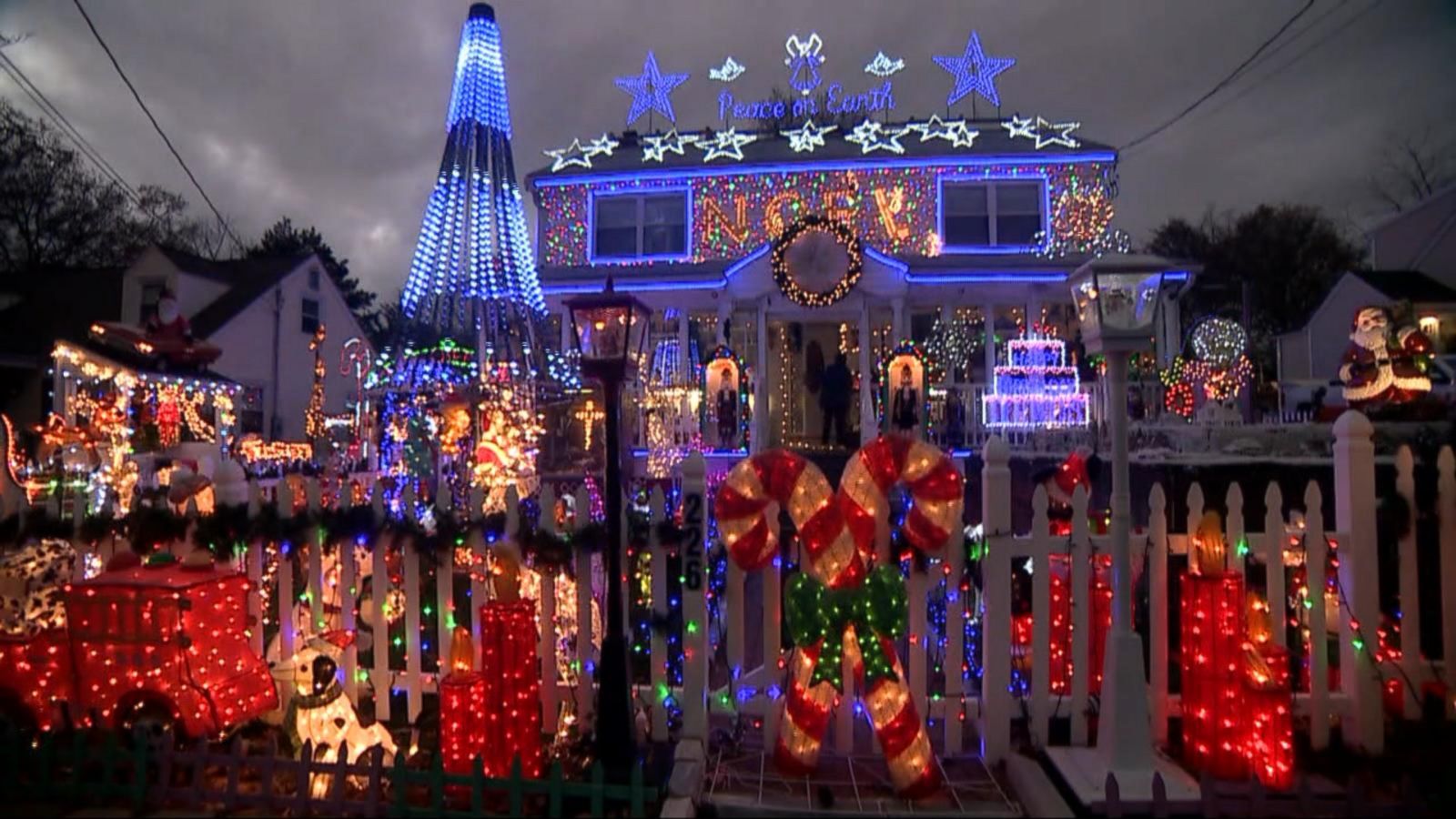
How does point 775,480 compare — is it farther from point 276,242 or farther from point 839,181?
point 276,242

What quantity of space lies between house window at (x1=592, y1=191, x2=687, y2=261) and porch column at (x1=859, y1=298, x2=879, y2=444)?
4421mm

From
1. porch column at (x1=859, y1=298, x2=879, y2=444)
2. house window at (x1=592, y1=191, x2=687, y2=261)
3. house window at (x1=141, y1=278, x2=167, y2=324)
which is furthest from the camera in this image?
house window at (x1=141, y1=278, x2=167, y2=324)

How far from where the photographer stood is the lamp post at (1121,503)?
390 cm

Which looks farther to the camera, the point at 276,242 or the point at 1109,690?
the point at 276,242

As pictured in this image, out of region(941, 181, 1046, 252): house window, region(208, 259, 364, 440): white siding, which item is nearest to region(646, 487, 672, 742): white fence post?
region(941, 181, 1046, 252): house window

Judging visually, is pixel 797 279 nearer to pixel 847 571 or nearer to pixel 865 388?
pixel 865 388

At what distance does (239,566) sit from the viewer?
208 inches

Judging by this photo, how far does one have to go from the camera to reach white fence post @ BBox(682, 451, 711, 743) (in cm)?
431

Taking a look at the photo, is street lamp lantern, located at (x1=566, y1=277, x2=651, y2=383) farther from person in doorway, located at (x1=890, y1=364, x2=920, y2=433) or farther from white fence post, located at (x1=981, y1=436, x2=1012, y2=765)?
person in doorway, located at (x1=890, y1=364, x2=920, y2=433)

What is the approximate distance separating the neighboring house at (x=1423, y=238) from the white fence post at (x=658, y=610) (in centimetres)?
2679

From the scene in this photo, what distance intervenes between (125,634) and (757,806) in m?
3.52

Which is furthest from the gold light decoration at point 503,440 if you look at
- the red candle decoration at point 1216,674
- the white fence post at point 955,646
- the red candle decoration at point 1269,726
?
the red candle decoration at point 1269,726

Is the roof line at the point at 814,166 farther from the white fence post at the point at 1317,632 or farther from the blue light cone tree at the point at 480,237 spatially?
the white fence post at the point at 1317,632

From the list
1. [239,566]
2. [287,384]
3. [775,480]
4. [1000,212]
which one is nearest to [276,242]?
[287,384]
